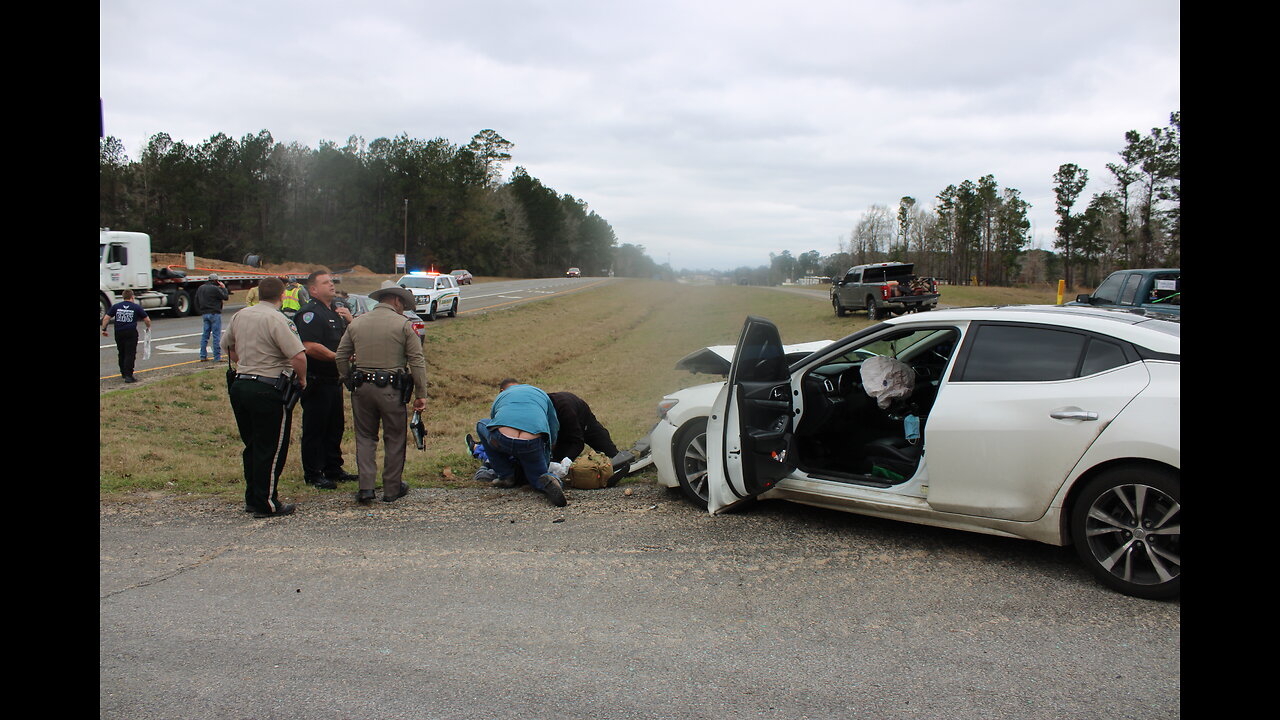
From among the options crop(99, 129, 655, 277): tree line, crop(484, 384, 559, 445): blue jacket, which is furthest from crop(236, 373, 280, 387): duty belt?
crop(99, 129, 655, 277): tree line

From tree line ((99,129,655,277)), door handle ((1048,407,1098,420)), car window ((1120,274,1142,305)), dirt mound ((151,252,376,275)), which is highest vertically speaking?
tree line ((99,129,655,277))

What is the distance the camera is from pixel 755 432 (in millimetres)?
4922

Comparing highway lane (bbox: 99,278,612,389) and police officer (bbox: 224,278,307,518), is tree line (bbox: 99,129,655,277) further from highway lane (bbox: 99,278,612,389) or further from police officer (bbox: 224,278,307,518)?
police officer (bbox: 224,278,307,518)

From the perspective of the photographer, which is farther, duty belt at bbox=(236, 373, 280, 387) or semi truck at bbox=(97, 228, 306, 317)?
semi truck at bbox=(97, 228, 306, 317)

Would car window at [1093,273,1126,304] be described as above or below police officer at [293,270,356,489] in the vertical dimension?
above

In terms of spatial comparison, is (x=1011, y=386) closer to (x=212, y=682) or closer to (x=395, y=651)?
(x=395, y=651)

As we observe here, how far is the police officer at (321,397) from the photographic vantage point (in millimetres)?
7145

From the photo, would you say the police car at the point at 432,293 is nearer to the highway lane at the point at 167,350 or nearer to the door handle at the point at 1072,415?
the highway lane at the point at 167,350

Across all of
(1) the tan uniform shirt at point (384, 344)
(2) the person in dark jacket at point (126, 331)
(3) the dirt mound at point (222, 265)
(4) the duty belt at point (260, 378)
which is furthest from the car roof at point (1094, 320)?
(3) the dirt mound at point (222, 265)

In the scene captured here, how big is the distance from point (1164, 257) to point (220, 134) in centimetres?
7813

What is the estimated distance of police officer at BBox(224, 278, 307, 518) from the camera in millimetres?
5898

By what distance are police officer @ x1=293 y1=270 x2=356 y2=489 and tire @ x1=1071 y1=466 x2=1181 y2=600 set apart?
6.00 metres

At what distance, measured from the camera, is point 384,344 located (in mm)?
6301
